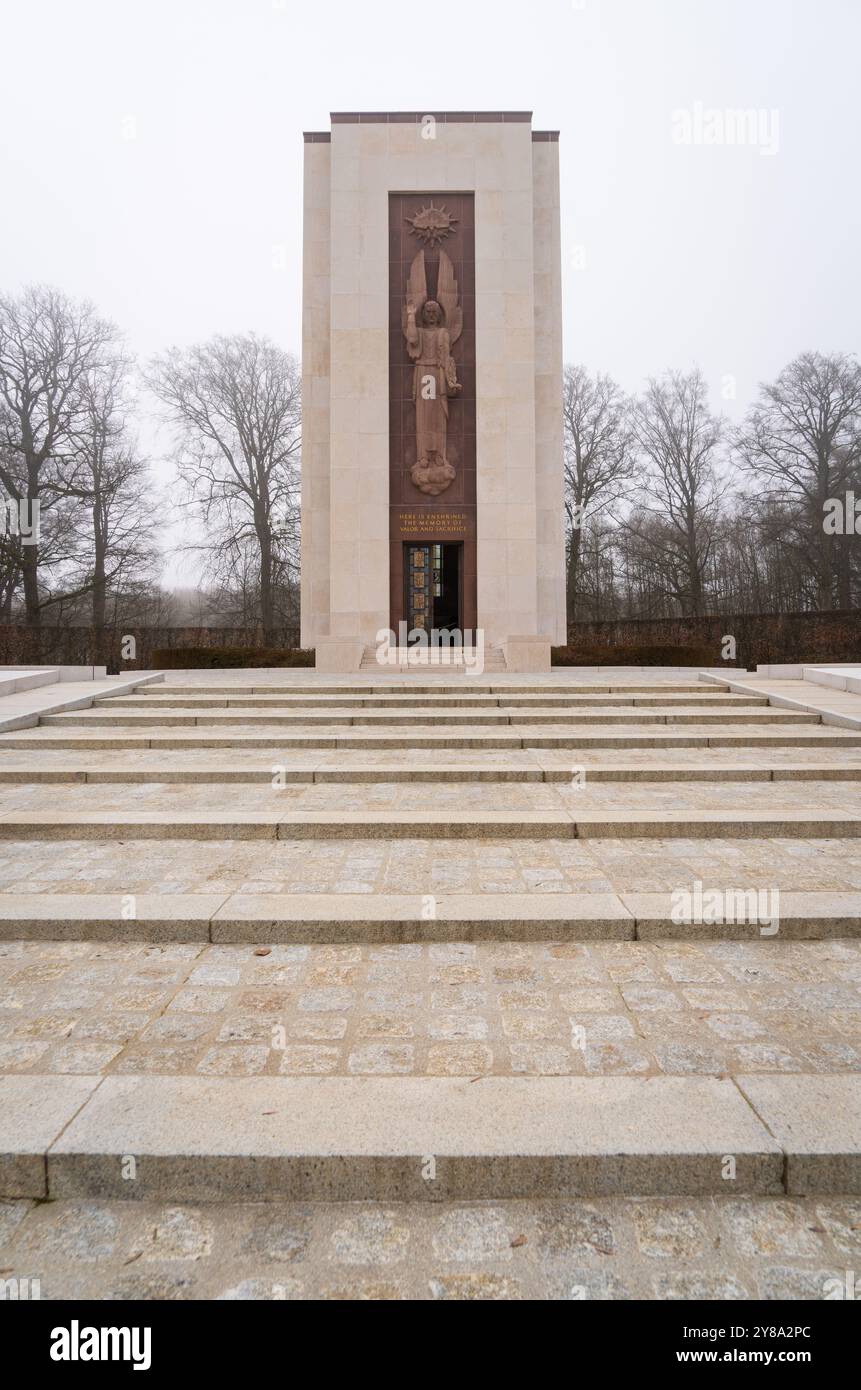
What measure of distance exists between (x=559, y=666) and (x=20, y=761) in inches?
542

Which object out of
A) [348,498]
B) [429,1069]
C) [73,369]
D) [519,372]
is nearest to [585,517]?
[519,372]

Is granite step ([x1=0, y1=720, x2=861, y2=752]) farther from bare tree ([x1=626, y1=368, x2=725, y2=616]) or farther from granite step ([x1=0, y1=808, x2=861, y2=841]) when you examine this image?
bare tree ([x1=626, y1=368, x2=725, y2=616])

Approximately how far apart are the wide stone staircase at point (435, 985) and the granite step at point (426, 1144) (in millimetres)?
11

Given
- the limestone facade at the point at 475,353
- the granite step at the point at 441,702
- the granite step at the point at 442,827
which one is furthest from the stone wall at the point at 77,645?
the granite step at the point at 442,827

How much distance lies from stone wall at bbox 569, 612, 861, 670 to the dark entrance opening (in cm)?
459

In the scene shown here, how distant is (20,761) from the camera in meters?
9.13

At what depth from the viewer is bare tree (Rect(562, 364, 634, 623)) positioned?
3588 centimetres

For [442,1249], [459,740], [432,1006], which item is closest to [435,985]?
[432,1006]

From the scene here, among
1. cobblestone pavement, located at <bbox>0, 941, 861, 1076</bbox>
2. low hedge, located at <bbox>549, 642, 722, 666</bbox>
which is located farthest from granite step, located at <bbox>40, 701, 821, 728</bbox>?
low hedge, located at <bbox>549, 642, 722, 666</bbox>

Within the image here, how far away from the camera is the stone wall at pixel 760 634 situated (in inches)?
925

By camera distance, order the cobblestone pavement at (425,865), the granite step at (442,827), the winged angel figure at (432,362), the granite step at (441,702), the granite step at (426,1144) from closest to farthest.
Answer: the granite step at (426,1144)
the cobblestone pavement at (425,865)
the granite step at (442,827)
the granite step at (441,702)
the winged angel figure at (432,362)

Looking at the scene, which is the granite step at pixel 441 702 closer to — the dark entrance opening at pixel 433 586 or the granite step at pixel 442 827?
the granite step at pixel 442 827

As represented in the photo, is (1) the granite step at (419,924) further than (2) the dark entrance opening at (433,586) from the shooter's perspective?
No
